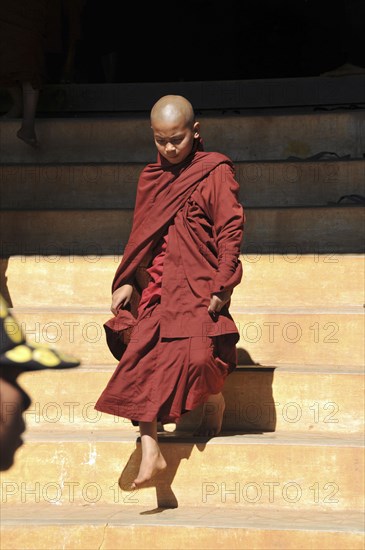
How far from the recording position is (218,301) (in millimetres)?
5320

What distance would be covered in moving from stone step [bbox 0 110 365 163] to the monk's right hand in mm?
2466

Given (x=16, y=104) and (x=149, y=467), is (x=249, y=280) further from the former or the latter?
(x=16, y=104)

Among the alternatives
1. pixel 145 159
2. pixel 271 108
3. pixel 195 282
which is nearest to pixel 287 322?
pixel 195 282

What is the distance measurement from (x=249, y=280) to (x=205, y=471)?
1.43 metres

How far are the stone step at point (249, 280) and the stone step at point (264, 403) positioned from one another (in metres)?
0.70

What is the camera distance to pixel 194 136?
5598 mm

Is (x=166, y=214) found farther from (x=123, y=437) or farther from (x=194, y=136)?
(x=123, y=437)

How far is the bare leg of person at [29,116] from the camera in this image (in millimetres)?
7738

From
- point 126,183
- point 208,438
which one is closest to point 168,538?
point 208,438

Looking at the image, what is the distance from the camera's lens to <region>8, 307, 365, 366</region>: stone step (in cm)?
597

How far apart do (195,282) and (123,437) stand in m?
0.75

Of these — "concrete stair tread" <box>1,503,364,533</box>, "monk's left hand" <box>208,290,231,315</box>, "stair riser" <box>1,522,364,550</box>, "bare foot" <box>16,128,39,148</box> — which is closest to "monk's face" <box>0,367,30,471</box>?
"concrete stair tread" <box>1,503,364,533</box>

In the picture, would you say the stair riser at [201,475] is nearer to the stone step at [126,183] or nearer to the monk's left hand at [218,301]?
the monk's left hand at [218,301]

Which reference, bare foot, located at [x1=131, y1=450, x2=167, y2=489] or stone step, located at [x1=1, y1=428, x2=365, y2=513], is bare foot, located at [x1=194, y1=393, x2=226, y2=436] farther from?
bare foot, located at [x1=131, y1=450, x2=167, y2=489]
